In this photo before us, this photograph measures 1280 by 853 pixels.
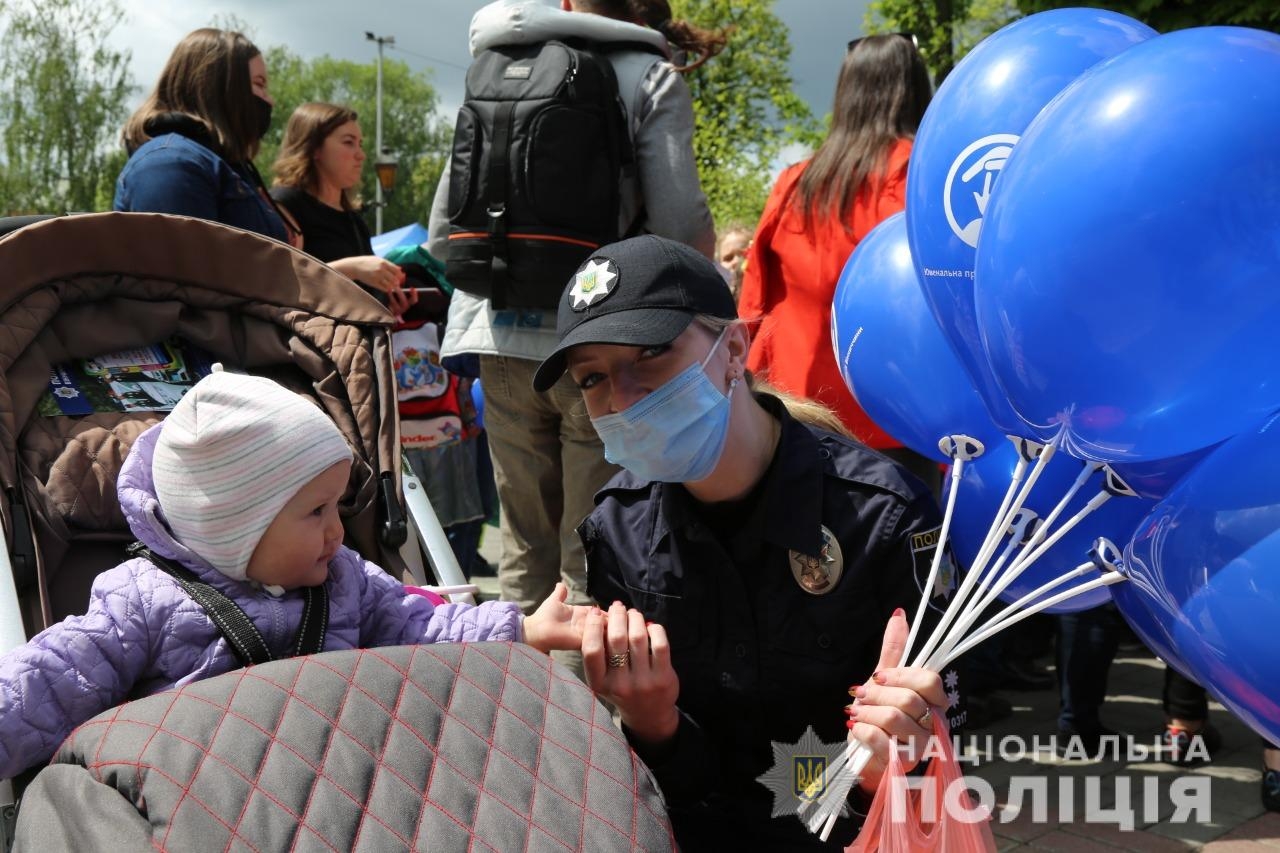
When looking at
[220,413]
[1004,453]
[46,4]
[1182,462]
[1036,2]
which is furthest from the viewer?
[46,4]

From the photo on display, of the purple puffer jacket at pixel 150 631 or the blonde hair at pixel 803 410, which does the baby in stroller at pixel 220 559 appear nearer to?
the purple puffer jacket at pixel 150 631

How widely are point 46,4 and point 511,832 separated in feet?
87.0

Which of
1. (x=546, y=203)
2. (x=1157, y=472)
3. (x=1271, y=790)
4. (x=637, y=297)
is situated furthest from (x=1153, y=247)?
(x=1271, y=790)

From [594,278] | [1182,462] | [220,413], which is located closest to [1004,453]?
[1182,462]

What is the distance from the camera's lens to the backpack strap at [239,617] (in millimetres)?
1862

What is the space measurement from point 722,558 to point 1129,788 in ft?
7.38

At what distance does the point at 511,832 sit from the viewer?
1473 mm

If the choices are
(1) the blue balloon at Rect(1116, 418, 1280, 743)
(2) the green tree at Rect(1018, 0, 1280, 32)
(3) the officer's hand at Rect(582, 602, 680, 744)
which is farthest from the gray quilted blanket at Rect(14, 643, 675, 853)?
(2) the green tree at Rect(1018, 0, 1280, 32)

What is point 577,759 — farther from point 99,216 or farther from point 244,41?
point 244,41

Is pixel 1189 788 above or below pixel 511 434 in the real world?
below

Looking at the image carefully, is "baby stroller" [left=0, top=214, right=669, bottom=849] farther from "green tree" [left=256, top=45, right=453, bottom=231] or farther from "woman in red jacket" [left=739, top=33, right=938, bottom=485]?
"green tree" [left=256, top=45, right=453, bottom=231]

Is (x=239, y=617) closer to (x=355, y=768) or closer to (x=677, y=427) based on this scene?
(x=355, y=768)

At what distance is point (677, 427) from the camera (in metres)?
2.05

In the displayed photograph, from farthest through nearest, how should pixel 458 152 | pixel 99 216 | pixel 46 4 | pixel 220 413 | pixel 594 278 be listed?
pixel 46 4, pixel 458 152, pixel 99 216, pixel 594 278, pixel 220 413
